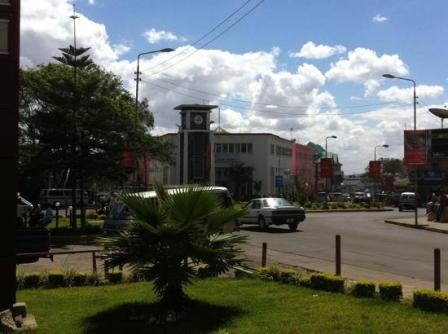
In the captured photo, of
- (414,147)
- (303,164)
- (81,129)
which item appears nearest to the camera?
(81,129)

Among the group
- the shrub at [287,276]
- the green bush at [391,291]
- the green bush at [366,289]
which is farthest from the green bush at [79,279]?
the green bush at [391,291]

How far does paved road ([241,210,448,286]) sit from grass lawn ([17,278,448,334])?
422 centimetres

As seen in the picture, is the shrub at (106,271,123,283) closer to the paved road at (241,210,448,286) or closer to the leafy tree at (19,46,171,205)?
the paved road at (241,210,448,286)

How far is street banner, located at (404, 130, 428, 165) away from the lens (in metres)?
34.0

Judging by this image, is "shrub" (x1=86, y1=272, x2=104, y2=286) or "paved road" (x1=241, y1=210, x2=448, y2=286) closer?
"shrub" (x1=86, y1=272, x2=104, y2=286)

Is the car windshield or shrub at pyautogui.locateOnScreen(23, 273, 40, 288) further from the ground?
the car windshield

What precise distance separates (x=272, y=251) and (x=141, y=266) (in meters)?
11.4

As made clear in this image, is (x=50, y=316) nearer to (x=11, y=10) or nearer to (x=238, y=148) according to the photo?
(x=11, y=10)

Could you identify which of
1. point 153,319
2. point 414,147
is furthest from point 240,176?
point 153,319

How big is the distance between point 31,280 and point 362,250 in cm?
1130

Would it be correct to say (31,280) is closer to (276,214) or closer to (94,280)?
(94,280)

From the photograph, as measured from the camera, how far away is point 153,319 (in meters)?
8.85

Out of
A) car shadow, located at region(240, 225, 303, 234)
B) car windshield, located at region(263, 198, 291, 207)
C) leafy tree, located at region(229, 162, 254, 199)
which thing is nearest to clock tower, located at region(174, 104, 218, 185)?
leafy tree, located at region(229, 162, 254, 199)

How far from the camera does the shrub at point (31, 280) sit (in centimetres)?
1234
